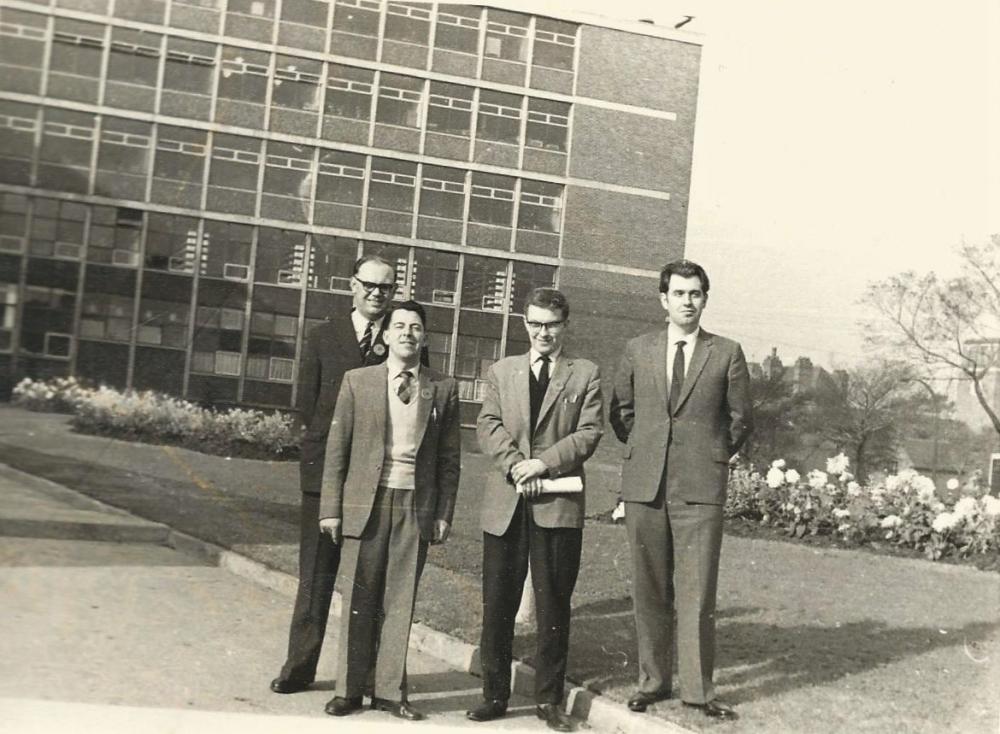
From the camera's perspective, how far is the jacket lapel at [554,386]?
392 cm

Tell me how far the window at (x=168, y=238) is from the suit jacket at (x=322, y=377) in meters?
1.91

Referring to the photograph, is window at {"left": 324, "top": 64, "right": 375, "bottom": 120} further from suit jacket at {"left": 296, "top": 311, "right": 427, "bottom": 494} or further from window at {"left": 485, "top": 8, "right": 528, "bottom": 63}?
suit jacket at {"left": 296, "top": 311, "right": 427, "bottom": 494}

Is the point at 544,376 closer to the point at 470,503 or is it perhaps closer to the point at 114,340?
the point at 114,340

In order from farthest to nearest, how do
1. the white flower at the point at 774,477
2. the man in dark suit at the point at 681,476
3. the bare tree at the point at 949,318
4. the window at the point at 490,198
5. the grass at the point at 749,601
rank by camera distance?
the white flower at the point at 774,477, the bare tree at the point at 949,318, the window at the point at 490,198, the grass at the point at 749,601, the man in dark suit at the point at 681,476

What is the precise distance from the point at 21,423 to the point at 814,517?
22.2 ft

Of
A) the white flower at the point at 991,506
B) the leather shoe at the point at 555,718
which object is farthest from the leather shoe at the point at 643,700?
the white flower at the point at 991,506

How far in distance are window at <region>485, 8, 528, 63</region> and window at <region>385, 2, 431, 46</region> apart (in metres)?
0.39

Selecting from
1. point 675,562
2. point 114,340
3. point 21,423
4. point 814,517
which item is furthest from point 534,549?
point 814,517

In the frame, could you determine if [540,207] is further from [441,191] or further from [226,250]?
[226,250]

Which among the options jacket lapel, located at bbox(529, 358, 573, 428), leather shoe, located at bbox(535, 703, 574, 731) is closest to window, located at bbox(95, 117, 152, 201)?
jacket lapel, located at bbox(529, 358, 573, 428)

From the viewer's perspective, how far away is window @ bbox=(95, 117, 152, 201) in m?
5.28

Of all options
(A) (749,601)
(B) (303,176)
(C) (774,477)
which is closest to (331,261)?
(B) (303,176)

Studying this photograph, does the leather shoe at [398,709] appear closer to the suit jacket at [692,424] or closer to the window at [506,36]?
the suit jacket at [692,424]

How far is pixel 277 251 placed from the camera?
221 inches
